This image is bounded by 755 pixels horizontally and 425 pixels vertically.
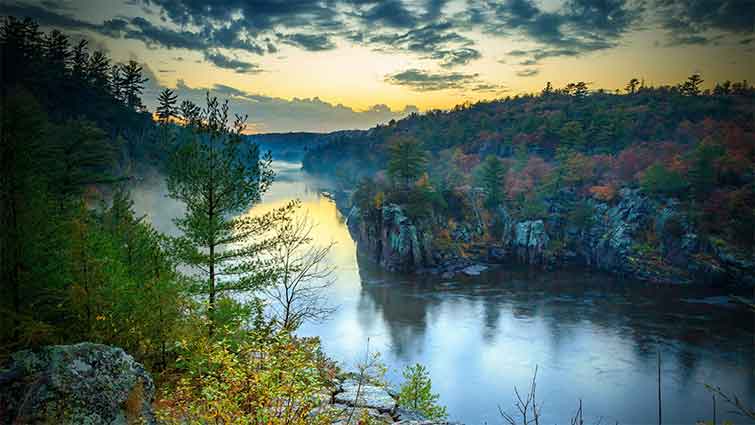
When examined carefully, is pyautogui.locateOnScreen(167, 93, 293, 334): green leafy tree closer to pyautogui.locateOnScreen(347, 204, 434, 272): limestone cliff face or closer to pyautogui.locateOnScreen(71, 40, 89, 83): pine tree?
pyautogui.locateOnScreen(347, 204, 434, 272): limestone cliff face

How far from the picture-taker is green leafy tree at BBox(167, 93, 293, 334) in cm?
1503

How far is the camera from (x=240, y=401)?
577 centimetres

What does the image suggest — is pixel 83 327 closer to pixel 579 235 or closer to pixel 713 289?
pixel 713 289

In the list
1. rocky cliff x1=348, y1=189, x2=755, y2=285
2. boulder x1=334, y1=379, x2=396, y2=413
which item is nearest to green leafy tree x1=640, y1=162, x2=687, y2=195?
rocky cliff x1=348, y1=189, x2=755, y2=285

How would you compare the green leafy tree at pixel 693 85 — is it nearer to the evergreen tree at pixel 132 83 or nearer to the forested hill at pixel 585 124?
the forested hill at pixel 585 124

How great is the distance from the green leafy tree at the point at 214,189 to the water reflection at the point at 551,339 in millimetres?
12567

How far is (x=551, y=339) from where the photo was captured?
3278cm

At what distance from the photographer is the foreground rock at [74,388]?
6438 mm

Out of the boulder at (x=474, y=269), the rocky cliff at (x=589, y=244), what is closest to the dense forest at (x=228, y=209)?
the rocky cliff at (x=589, y=244)

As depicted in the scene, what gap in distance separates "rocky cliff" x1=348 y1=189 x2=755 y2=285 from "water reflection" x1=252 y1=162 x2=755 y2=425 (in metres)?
3.06

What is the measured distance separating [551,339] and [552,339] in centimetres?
7

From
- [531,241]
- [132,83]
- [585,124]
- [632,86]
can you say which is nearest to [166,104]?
[132,83]

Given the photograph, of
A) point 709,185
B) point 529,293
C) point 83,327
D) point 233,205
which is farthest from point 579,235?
point 83,327

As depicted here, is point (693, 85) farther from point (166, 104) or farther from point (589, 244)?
point (166, 104)
